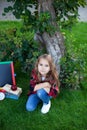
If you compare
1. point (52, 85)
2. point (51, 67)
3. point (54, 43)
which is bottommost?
point (52, 85)

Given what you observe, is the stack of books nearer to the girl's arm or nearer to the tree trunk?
the girl's arm

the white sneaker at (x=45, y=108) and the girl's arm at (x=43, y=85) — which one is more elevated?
the girl's arm at (x=43, y=85)

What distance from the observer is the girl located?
3.46 metres

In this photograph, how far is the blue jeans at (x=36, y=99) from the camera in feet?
11.3

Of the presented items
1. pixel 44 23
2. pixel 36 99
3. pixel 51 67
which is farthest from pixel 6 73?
pixel 44 23

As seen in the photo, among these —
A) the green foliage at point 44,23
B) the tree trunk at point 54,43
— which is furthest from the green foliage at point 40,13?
the tree trunk at point 54,43

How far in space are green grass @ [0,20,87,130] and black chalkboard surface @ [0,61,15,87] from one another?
0.24 meters

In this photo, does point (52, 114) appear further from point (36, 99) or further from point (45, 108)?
point (36, 99)

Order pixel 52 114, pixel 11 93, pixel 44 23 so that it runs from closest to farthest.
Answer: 1. pixel 52 114
2. pixel 44 23
3. pixel 11 93

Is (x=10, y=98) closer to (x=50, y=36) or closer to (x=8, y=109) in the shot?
(x=8, y=109)

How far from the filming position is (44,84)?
3492mm

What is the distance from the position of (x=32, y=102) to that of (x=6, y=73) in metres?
0.56

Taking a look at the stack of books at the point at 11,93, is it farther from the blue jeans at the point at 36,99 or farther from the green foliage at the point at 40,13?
the green foliage at the point at 40,13

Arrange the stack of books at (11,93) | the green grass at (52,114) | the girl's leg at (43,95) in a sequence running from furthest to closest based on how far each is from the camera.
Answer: the stack of books at (11,93) → the girl's leg at (43,95) → the green grass at (52,114)
